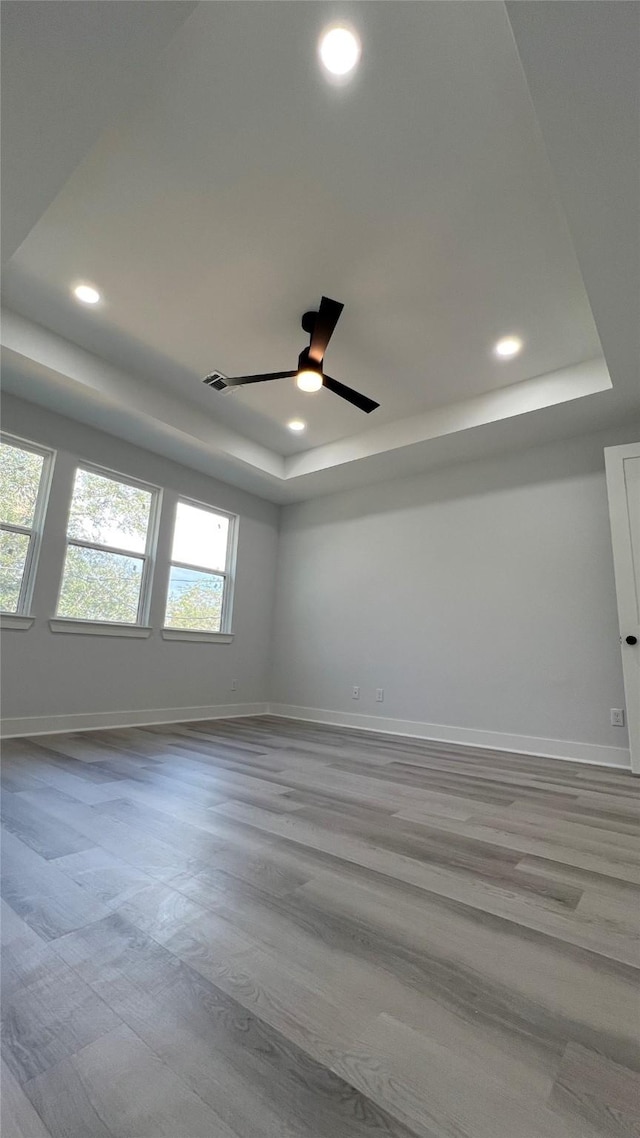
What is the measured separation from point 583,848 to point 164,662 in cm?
377

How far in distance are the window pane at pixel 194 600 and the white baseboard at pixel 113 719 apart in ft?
2.80

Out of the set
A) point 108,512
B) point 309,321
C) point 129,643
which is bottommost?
point 129,643

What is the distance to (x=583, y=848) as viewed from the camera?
1734 mm

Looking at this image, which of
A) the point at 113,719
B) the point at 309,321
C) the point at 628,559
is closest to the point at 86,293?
the point at 309,321

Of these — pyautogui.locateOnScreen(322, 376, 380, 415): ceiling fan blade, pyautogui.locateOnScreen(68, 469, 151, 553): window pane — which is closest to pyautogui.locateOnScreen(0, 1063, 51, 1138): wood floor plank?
pyautogui.locateOnScreen(322, 376, 380, 415): ceiling fan blade

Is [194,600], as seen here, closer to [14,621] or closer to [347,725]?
[14,621]

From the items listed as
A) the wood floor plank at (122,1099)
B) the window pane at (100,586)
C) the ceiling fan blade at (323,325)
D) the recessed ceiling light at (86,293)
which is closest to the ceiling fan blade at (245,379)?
the ceiling fan blade at (323,325)

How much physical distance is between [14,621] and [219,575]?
2.14 metres

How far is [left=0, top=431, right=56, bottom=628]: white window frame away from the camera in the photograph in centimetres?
354

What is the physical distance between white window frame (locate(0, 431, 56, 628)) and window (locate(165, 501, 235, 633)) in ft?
4.13

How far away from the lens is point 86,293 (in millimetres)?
2928

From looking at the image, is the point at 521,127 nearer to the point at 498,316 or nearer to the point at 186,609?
the point at 498,316

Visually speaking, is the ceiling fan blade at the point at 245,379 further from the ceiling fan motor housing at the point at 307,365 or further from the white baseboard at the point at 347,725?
the white baseboard at the point at 347,725

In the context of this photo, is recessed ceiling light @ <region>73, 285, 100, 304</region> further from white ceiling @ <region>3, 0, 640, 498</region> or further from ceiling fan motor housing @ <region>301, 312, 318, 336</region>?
ceiling fan motor housing @ <region>301, 312, 318, 336</region>
